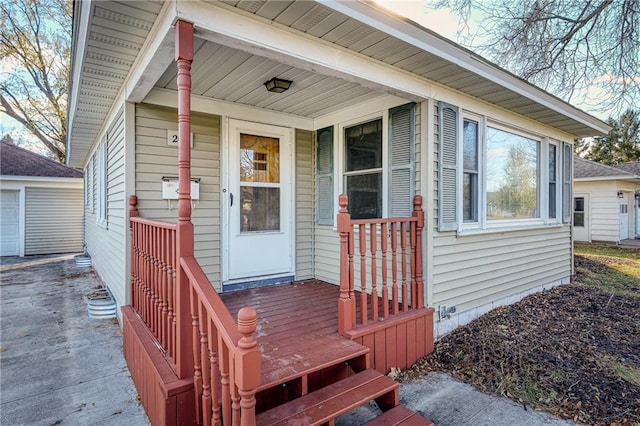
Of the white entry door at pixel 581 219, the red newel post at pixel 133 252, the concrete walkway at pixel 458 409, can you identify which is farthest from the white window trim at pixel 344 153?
the white entry door at pixel 581 219

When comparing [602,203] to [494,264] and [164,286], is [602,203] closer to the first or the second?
[494,264]

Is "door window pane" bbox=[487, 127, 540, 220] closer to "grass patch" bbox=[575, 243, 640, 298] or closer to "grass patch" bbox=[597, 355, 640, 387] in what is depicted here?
"grass patch" bbox=[597, 355, 640, 387]

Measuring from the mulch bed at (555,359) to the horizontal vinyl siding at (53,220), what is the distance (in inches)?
475

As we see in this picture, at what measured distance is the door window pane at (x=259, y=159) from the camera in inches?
163

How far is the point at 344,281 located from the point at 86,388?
87.8 inches

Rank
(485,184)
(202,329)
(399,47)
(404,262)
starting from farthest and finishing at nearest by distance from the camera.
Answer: (485,184) → (404,262) → (399,47) → (202,329)

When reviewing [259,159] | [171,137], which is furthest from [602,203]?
[171,137]

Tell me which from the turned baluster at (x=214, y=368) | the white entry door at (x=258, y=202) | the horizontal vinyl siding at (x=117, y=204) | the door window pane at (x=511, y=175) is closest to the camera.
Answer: the turned baluster at (x=214, y=368)

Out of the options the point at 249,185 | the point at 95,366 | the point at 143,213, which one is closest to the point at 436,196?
the point at 249,185

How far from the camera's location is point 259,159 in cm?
426

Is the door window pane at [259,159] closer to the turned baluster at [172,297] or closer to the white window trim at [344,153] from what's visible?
the white window trim at [344,153]

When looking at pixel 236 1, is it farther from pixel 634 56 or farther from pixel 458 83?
pixel 634 56

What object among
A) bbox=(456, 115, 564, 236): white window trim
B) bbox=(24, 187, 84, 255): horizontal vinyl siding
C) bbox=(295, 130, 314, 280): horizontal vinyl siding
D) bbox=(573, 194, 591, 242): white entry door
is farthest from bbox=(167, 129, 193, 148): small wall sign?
bbox=(573, 194, 591, 242): white entry door

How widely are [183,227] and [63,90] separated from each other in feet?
55.8
